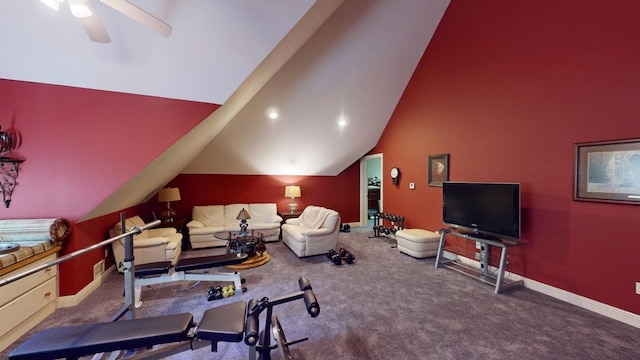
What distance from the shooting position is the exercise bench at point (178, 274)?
3008mm

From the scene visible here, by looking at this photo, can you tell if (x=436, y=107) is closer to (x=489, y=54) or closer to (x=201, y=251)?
(x=489, y=54)

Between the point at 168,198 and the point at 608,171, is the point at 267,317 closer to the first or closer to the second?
the point at 608,171

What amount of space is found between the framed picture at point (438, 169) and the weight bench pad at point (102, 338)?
4.35 m

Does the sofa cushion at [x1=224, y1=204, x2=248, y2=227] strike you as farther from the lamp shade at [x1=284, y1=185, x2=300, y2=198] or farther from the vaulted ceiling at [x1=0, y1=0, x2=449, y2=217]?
the lamp shade at [x1=284, y1=185, x2=300, y2=198]

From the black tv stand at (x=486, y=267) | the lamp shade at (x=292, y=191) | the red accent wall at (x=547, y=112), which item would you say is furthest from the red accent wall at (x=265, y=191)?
the black tv stand at (x=486, y=267)

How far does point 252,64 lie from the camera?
9.29 ft

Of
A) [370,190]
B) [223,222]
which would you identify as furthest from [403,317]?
[370,190]

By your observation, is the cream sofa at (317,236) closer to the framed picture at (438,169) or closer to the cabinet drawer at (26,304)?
the framed picture at (438,169)

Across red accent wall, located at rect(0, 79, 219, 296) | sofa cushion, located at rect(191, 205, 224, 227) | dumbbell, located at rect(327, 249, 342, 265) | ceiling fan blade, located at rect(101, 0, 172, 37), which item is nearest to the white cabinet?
red accent wall, located at rect(0, 79, 219, 296)

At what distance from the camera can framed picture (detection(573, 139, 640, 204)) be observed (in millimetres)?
2504

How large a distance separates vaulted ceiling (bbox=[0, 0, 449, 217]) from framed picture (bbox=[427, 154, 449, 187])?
5.57 feet

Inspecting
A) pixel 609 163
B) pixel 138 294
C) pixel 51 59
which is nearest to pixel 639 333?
pixel 609 163

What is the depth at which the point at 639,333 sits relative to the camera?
93.7 inches

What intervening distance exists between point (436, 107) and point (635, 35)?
243cm
